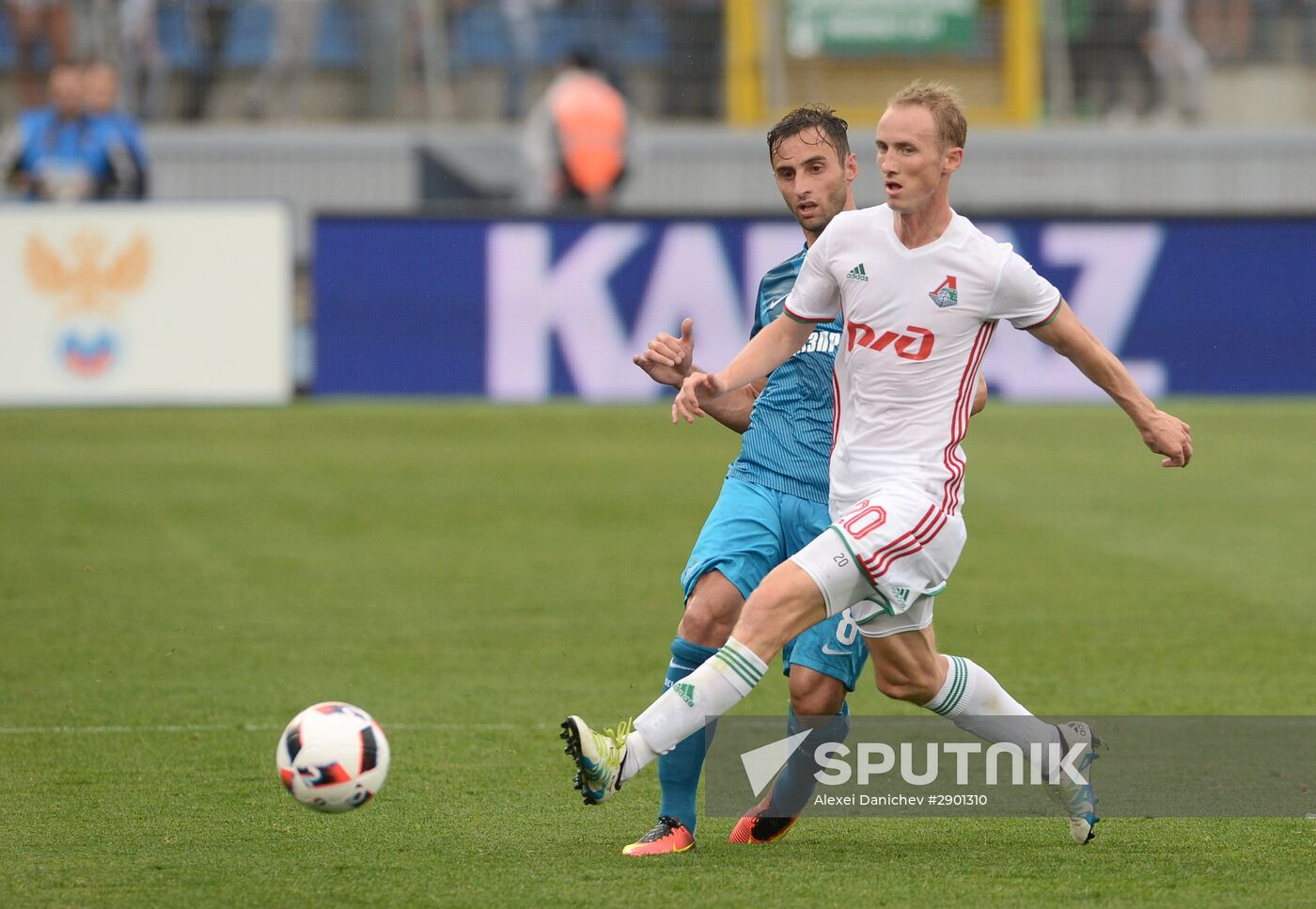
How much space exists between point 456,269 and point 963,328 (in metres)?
13.5

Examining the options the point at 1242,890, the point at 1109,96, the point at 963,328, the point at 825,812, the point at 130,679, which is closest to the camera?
the point at 1242,890

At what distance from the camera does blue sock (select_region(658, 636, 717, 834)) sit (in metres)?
5.79

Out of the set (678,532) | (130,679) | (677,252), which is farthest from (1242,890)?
(677,252)

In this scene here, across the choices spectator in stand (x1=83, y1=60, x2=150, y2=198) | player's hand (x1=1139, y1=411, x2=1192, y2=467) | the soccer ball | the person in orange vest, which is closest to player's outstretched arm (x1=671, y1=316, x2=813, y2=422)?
player's hand (x1=1139, y1=411, x2=1192, y2=467)

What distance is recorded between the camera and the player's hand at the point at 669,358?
5.62 metres

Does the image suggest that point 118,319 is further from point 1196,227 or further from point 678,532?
point 1196,227

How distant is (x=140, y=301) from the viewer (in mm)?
18047

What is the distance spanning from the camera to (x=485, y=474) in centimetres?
1499

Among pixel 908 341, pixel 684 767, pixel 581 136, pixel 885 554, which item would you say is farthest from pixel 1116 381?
pixel 581 136

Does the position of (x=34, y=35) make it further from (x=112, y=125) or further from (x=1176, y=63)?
(x=1176, y=63)

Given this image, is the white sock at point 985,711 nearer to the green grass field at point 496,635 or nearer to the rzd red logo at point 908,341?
the green grass field at point 496,635

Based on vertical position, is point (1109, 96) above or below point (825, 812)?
above

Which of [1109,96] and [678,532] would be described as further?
[1109,96]

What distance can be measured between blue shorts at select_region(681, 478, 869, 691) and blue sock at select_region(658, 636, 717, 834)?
171 millimetres
